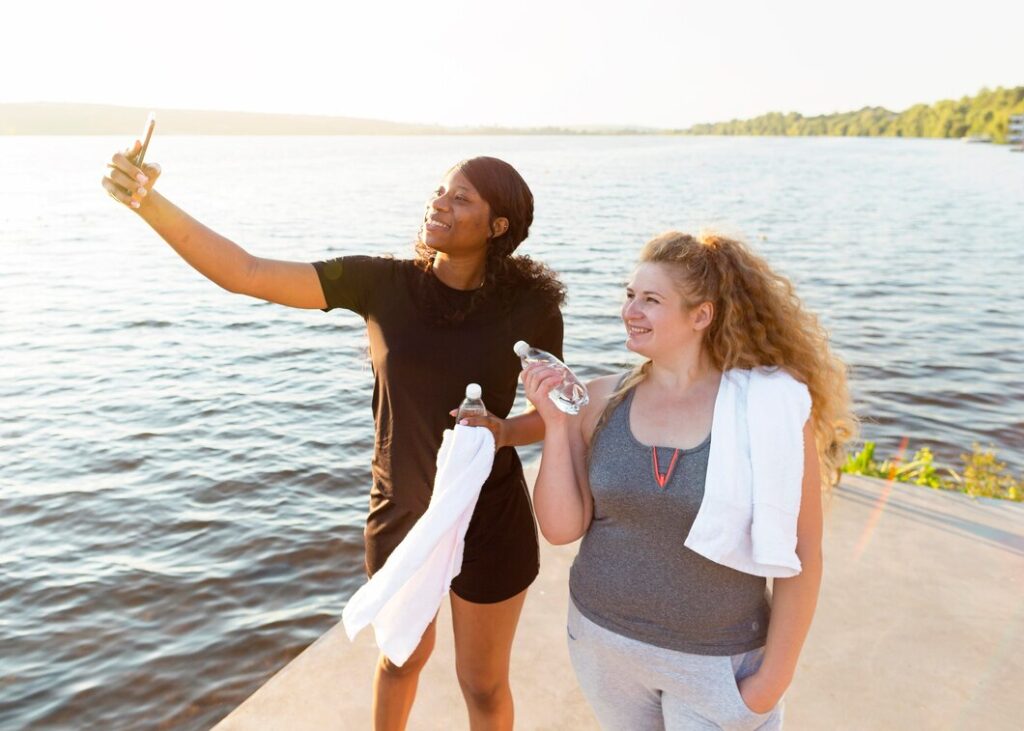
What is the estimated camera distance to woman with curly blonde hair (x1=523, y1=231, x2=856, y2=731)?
226 cm

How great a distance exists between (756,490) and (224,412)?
9.31 meters

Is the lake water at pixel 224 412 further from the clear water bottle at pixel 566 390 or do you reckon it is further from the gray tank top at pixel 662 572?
the gray tank top at pixel 662 572

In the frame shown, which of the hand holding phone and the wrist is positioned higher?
the hand holding phone

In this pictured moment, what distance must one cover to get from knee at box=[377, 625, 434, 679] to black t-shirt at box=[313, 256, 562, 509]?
1.64ft

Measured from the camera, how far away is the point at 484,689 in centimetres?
293

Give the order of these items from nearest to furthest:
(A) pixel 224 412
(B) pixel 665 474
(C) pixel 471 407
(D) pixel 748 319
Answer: (B) pixel 665 474, (D) pixel 748 319, (C) pixel 471 407, (A) pixel 224 412

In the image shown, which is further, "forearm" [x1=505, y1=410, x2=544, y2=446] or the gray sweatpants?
"forearm" [x1=505, y1=410, x2=544, y2=446]

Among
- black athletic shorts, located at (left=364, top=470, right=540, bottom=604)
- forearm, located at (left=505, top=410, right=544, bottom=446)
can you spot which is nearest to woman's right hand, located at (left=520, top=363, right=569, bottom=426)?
forearm, located at (left=505, top=410, right=544, bottom=446)

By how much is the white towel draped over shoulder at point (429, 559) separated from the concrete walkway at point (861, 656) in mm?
1189

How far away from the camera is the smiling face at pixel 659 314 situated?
7.91 ft

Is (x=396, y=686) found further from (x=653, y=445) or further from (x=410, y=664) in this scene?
(x=653, y=445)

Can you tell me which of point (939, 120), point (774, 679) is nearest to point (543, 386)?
point (774, 679)

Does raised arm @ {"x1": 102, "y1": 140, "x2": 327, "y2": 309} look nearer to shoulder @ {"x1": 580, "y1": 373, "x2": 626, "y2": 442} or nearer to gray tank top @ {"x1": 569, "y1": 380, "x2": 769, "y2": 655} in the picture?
shoulder @ {"x1": 580, "y1": 373, "x2": 626, "y2": 442}

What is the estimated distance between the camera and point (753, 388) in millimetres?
2332
